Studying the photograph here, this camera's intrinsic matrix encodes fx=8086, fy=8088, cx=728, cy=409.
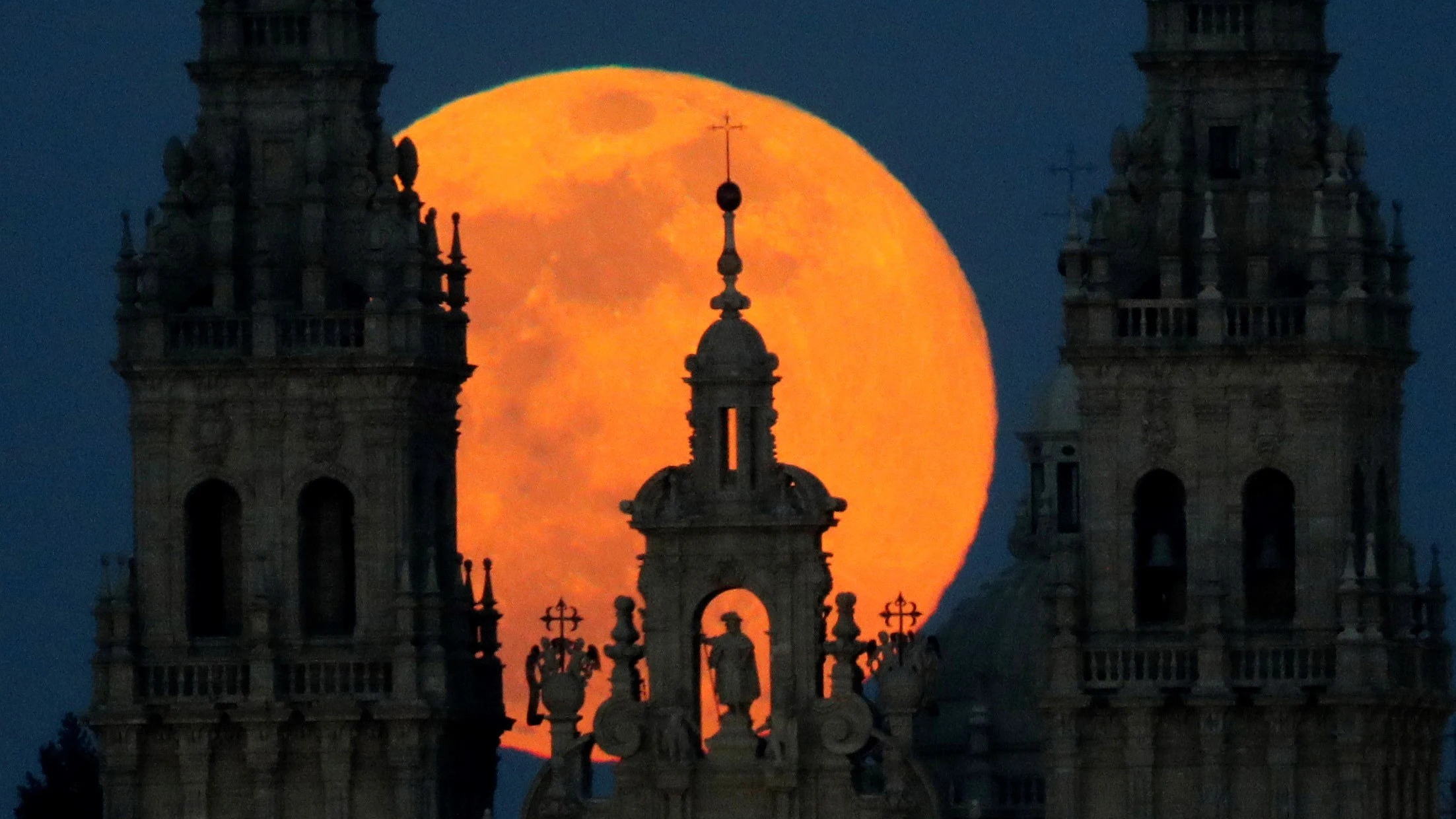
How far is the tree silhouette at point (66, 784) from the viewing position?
137375 mm

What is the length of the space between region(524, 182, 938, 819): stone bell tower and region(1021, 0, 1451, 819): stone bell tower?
2632mm

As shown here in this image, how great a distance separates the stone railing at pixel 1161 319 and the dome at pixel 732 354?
16.0 ft

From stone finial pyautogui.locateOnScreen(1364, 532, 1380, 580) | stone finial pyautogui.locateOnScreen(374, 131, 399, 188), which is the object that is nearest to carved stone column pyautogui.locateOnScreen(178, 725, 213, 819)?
stone finial pyautogui.locateOnScreen(374, 131, 399, 188)

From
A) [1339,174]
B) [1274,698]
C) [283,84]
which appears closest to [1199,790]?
[1274,698]

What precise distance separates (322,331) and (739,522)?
6953 millimetres

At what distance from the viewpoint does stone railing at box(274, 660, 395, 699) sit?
113 m

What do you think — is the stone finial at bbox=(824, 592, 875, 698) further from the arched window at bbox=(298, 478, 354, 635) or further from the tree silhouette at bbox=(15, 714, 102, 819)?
the tree silhouette at bbox=(15, 714, 102, 819)

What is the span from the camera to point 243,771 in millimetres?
113688

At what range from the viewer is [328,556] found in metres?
115

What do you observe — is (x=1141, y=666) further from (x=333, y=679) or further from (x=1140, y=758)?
(x=333, y=679)

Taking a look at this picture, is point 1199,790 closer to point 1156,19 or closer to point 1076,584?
point 1076,584

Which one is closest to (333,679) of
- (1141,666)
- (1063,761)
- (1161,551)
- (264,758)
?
(264,758)

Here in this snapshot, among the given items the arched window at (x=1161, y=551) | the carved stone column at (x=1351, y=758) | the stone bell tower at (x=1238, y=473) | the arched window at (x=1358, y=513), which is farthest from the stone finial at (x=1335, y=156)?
the carved stone column at (x=1351, y=758)

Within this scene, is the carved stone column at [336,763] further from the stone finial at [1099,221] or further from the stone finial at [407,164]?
the stone finial at [1099,221]
